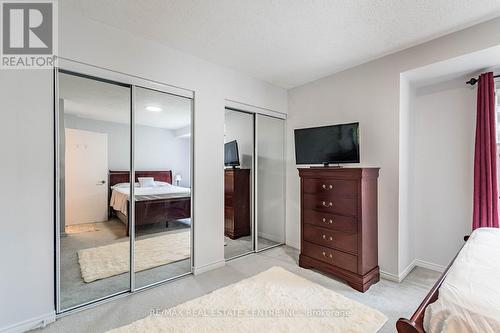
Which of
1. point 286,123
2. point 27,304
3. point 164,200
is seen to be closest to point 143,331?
point 27,304

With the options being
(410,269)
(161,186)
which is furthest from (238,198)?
(410,269)

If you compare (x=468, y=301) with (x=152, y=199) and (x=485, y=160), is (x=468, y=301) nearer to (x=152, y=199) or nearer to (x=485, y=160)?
(x=485, y=160)

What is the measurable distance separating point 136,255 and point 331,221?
222 centimetres

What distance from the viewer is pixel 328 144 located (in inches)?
116

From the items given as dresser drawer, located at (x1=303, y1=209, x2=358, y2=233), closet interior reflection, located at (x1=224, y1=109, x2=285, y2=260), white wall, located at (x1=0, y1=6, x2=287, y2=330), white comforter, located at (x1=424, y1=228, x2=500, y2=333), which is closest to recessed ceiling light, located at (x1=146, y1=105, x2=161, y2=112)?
white wall, located at (x1=0, y1=6, x2=287, y2=330)

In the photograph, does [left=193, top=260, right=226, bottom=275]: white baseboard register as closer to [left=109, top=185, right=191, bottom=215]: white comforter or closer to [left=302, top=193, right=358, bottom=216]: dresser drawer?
[left=109, top=185, right=191, bottom=215]: white comforter

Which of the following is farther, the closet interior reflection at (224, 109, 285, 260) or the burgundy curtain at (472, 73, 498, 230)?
the closet interior reflection at (224, 109, 285, 260)

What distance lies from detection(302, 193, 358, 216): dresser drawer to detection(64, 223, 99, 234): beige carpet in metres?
2.42

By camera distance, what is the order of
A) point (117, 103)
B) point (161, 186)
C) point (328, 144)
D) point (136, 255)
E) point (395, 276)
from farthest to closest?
1. point (328, 144)
2. point (161, 186)
3. point (395, 276)
4. point (136, 255)
5. point (117, 103)

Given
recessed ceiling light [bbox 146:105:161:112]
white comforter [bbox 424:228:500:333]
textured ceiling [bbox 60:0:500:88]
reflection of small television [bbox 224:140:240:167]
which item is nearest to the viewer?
white comforter [bbox 424:228:500:333]

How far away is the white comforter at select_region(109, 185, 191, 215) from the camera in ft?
8.01

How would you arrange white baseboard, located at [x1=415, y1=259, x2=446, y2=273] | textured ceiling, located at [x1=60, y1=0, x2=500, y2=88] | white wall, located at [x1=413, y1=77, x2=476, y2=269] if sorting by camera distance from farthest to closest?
white baseboard, located at [x1=415, y1=259, x2=446, y2=273] → white wall, located at [x1=413, y1=77, x2=476, y2=269] → textured ceiling, located at [x1=60, y1=0, x2=500, y2=88]

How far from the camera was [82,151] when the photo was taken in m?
2.26

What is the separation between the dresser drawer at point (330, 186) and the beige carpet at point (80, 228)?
8.01ft
